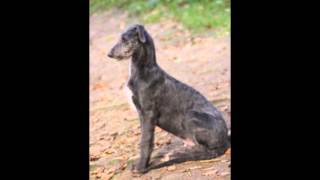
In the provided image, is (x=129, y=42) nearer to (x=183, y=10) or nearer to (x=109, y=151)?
(x=109, y=151)

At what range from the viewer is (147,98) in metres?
6.46

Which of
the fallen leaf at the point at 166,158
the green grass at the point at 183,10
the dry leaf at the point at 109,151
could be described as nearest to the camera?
the fallen leaf at the point at 166,158

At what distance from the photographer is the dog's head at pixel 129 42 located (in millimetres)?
6305

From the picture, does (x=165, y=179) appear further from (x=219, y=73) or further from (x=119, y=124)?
(x=219, y=73)

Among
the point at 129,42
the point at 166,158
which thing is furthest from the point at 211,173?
the point at 129,42

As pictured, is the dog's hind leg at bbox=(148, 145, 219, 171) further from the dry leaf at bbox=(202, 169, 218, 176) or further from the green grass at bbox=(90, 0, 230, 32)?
the green grass at bbox=(90, 0, 230, 32)

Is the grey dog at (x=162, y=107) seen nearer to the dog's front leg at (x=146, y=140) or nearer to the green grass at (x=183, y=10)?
the dog's front leg at (x=146, y=140)

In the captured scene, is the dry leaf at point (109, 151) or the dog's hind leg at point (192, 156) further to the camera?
the dry leaf at point (109, 151)

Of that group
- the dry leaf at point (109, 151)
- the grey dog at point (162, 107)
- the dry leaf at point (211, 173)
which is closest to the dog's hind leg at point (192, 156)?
the grey dog at point (162, 107)

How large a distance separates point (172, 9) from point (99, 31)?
165cm

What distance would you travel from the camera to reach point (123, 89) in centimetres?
977

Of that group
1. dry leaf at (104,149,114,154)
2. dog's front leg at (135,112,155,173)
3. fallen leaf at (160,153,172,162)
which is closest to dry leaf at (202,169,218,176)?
fallen leaf at (160,153,172,162)
